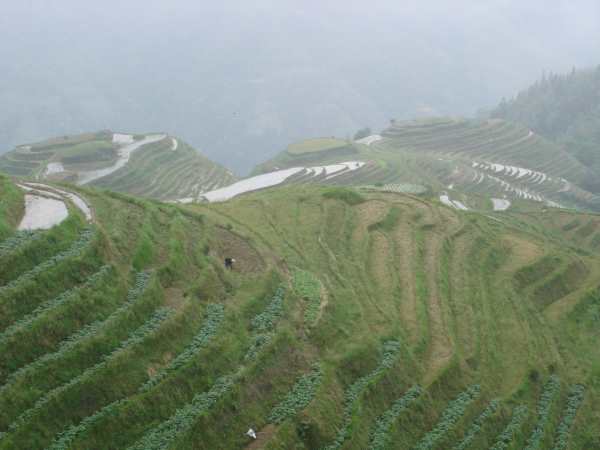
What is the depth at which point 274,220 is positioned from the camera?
2958 centimetres

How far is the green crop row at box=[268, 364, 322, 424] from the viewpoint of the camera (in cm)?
1541

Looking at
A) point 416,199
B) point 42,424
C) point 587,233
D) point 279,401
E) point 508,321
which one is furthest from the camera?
point 587,233

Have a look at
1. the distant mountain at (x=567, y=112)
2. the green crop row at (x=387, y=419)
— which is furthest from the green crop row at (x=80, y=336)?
the distant mountain at (x=567, y=112)

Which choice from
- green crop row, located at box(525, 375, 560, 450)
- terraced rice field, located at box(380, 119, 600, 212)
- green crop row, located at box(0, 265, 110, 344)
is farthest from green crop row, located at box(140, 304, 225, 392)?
terraced rice field, located at box(380, 119, 600, 212)

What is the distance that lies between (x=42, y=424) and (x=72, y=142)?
73.5 m

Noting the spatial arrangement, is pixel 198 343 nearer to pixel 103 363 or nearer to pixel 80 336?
pixel 103 363

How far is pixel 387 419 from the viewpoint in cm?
1695

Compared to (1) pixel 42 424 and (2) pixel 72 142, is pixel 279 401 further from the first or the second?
(2) pixel 72 142

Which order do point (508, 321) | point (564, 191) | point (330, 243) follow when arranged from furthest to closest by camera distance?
1. point (564, 191)
2. point (330, 243)
3. point (508, 321)

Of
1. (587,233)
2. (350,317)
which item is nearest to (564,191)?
(587,233)

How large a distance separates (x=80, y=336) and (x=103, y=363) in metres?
1.15

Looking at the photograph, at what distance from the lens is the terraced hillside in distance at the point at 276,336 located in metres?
13.9

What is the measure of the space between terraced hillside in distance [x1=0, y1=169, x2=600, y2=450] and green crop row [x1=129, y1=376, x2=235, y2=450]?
0.05 m

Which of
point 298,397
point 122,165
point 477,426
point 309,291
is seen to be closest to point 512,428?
point 477,426
